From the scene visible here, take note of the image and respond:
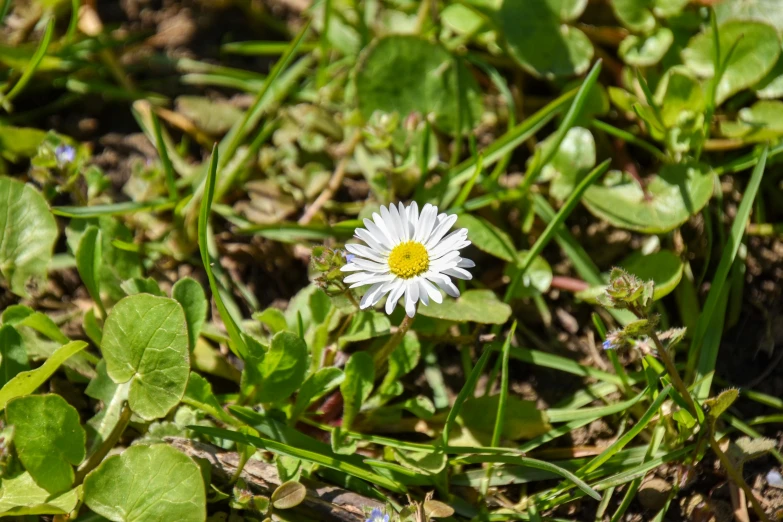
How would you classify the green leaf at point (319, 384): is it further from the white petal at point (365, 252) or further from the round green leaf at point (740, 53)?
the round green leaf at point (740, 53)

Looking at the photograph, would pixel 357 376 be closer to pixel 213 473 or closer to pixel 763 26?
pixel 213 473

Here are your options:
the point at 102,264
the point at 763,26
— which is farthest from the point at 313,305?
the point at 763,26

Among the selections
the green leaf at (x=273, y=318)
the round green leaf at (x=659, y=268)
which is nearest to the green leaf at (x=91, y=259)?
the green leaf at (x=273, y=318)

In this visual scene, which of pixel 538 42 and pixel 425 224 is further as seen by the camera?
pixel 538 42

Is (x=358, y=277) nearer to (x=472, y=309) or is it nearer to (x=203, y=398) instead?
(x=472, y=309)

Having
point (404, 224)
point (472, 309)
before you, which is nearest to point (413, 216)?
point (404, 224)

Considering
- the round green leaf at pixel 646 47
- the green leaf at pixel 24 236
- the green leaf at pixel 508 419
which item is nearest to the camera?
the green leaf at pixel 508 419
